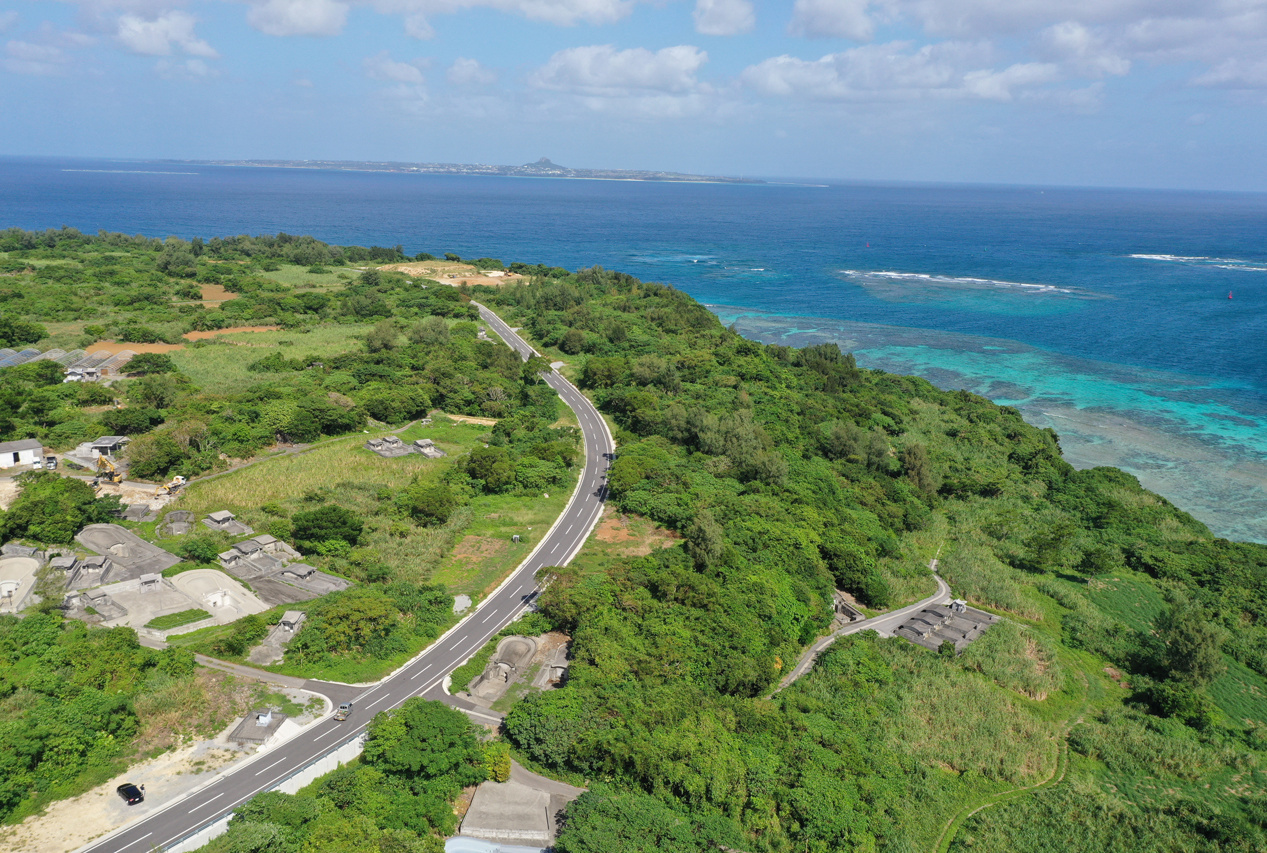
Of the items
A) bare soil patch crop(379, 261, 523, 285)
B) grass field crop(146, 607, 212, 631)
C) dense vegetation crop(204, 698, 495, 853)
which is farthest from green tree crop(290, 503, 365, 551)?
bare soil patch crop(379, 261, 523, 285)

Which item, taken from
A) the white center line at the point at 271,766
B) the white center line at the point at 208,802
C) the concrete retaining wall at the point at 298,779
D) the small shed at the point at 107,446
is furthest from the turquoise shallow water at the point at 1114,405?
the small shed at the point at 107,446

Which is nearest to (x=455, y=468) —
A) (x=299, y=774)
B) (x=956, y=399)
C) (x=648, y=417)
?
(x=648, y=417)

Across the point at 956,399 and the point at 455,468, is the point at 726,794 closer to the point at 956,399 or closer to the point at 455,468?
the point at 455,468

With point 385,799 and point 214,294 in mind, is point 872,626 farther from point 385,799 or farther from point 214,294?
point 214,294

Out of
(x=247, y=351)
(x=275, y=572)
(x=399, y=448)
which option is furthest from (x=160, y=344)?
(x=275, y=572)

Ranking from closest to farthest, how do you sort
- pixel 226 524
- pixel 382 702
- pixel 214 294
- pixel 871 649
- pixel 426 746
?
1. pixel 426 746
2. pixel 382 702
3. pixel 871 649
4. pixel 226 524
5. pixel 214 294

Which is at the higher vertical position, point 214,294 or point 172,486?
point 214,294
